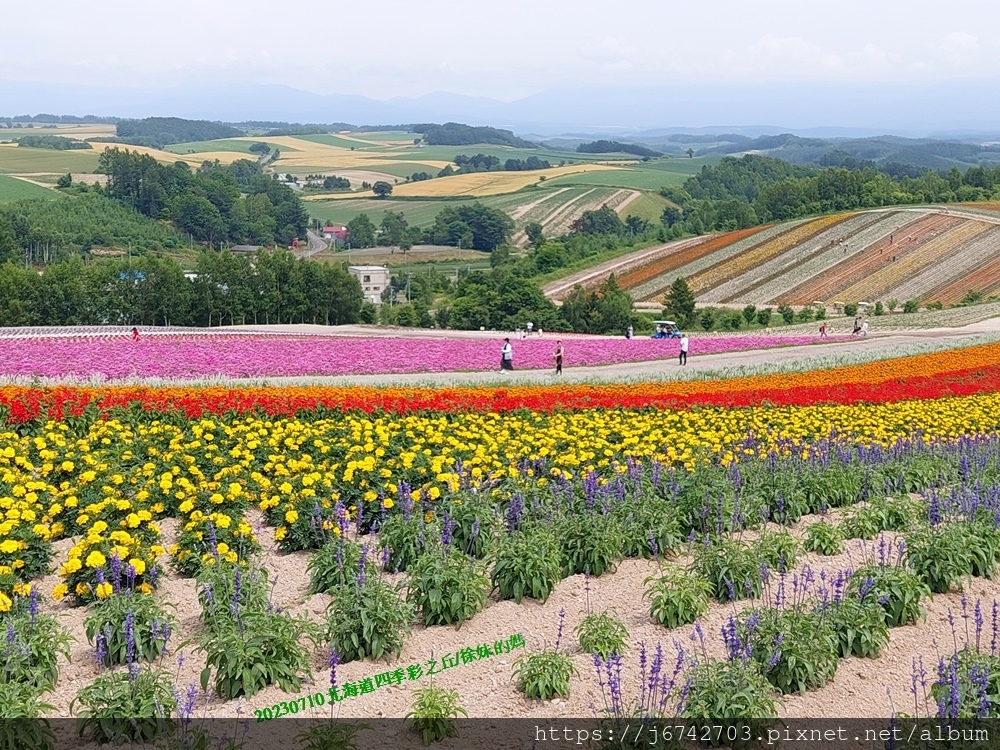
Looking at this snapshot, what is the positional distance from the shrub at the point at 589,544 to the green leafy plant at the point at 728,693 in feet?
10.2

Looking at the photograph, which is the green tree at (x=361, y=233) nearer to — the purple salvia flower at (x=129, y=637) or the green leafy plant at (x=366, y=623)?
the green leafy plant at (x=366, y=623)

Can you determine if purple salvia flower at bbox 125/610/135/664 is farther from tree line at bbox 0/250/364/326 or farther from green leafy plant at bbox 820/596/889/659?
tree line at bbox 0/250/364/326

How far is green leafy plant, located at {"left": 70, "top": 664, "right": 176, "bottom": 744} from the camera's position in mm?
7766

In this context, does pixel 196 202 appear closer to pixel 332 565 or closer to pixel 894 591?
pixel 332 565

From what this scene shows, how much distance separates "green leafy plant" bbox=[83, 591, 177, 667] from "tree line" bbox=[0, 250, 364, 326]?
63269 mm

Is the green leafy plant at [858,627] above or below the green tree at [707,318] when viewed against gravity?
above

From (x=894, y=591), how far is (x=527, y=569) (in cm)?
354

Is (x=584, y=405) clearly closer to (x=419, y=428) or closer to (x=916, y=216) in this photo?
(x=419, y=428)

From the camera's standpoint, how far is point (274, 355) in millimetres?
35875

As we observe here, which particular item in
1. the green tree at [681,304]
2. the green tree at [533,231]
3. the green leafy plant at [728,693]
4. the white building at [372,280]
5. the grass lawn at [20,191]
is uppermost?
the grass lawn at [20,191]

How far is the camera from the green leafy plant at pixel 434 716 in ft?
25.8

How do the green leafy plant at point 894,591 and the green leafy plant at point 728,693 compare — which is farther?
the green leafy plant at point 894,591

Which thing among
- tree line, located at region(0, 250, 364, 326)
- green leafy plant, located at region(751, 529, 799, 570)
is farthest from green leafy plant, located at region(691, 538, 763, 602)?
tree line, located at region(0, 250, 364, 326)

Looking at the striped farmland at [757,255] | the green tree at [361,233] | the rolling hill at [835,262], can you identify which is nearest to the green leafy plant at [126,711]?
the rolling hill at [835,262]
